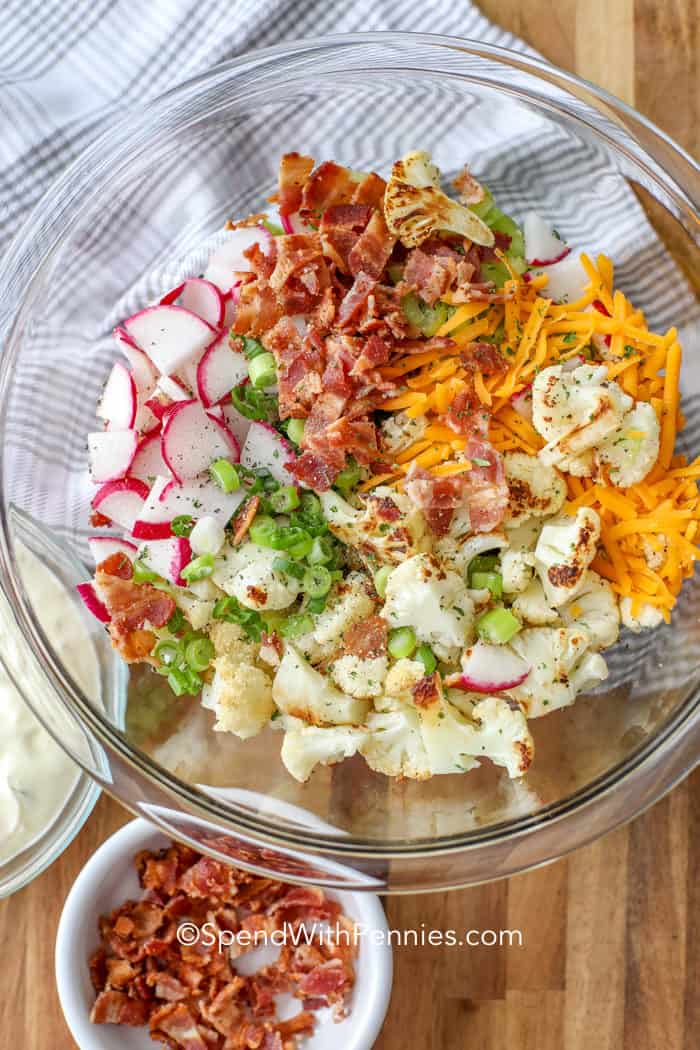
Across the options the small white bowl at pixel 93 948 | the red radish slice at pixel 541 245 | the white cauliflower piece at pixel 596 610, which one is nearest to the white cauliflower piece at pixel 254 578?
the white cauliflower piece at pixel 596 610

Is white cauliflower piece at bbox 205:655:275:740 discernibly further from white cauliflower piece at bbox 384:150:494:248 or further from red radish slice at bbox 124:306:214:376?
white cauliflower piece at bbox 384:150:494:248

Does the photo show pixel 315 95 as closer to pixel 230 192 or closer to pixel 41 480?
pixel 230 192

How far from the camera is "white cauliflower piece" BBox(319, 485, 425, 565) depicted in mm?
1577

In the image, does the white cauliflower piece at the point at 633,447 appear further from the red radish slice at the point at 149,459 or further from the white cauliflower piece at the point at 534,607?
the red radish slice at the point at 149,459

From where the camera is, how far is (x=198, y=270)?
1.92m

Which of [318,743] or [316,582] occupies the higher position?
[316,582]

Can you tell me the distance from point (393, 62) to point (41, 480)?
3.19 feet

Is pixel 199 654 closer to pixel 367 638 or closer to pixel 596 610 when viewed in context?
pixel 367 638

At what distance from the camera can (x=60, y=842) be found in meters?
1.96

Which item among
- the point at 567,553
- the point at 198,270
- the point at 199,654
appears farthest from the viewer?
the point at 198,270

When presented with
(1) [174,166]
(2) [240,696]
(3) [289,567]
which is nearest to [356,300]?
(3) [289,567]

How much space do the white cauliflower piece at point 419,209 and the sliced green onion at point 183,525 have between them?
22.3 inches

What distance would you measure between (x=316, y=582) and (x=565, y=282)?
658mm

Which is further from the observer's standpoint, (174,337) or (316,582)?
(174,337)
